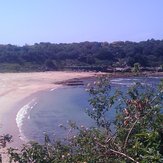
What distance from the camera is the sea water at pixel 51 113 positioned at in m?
20.0

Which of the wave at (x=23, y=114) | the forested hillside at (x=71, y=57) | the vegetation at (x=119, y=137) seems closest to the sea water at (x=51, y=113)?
the wave at (x=23, y=114)

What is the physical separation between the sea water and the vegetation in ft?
24.4

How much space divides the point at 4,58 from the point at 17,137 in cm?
5200

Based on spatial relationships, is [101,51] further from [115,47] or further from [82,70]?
[82,70]

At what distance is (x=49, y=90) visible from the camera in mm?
41969

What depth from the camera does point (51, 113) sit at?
27312mm

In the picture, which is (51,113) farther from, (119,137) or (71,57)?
(71,57)

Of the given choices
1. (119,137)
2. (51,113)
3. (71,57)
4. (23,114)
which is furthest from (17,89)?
(119,137)

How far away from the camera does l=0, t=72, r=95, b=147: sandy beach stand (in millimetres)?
21525

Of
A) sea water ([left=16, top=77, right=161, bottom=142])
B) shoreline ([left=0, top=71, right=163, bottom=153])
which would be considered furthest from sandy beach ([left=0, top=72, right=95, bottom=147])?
sea water ([left=16, top=77, right=161, bottom=142])

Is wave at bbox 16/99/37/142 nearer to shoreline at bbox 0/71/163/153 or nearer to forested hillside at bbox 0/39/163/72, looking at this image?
shoreline at bbox 0/71/163/153

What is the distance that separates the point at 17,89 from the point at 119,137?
36.0m

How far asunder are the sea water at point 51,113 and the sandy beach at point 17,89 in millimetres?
439

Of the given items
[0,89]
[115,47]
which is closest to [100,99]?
[0,89]
